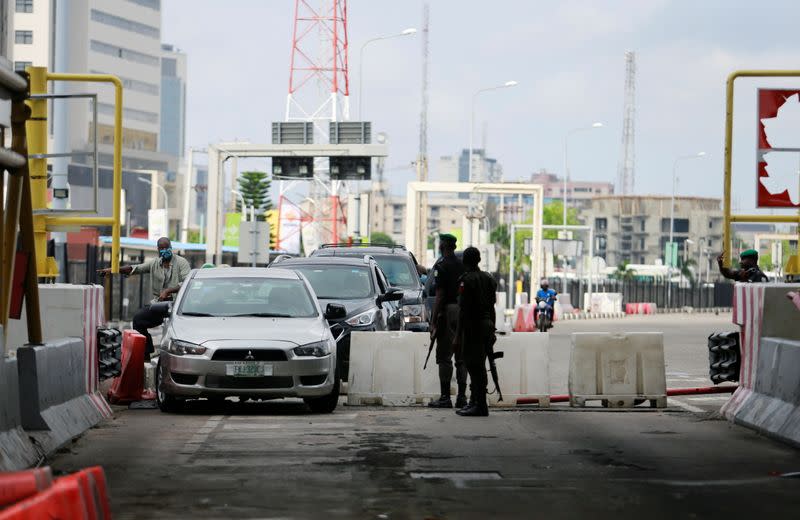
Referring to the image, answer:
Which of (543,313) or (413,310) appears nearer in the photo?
(413,310)

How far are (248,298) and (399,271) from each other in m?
8.88

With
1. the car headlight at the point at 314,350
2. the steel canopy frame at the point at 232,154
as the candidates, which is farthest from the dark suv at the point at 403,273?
the steel canopy frame at the point at 232,154

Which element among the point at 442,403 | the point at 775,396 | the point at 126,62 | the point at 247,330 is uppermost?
the point at 126,62

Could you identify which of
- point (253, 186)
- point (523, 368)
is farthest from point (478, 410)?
point (253, 186)

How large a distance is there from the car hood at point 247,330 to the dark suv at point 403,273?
7.64 m

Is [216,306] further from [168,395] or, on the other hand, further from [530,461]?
[530,461]

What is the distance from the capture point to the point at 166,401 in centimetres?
1662

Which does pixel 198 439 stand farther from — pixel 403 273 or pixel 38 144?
pixel 403 273

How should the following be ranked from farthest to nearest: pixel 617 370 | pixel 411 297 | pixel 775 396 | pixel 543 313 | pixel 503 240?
pixel 503 240 < pixel 543 313 < pixel 411 297 < pixel 617 370 < pixel 775 396

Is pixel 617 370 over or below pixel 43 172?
below

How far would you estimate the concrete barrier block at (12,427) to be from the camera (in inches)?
438

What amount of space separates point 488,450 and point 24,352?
3.79 m

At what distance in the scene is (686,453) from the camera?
12938mm

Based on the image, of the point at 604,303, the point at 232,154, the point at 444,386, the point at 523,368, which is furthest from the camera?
the point at 604,303
